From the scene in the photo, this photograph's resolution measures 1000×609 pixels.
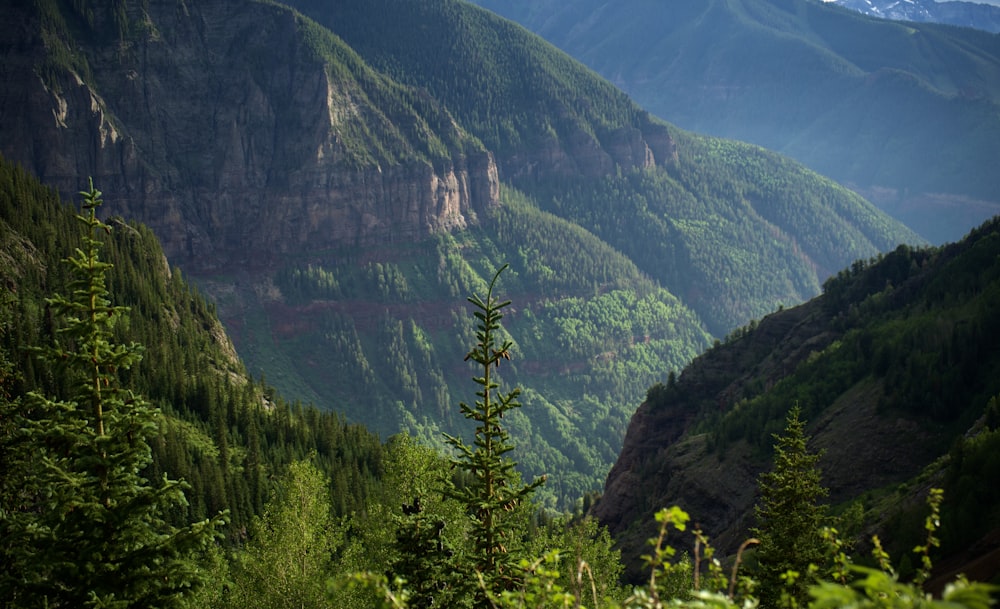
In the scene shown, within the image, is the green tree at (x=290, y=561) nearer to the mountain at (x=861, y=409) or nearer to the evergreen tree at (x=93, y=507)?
the evergreen tree at (x=93, y=507)

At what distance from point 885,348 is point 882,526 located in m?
33.5

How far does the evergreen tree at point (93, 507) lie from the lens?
22.7 meters

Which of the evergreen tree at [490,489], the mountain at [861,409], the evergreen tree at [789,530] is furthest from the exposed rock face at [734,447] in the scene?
the evergreen tree at [490,489]

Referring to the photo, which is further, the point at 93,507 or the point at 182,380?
the point at 182,380

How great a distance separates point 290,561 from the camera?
4944 cm

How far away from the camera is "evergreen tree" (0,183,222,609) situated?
74.6ft

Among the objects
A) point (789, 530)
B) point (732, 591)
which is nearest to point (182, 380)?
point (789, 530)

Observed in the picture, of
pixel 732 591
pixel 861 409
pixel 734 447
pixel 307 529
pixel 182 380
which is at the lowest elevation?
pixel 732 591

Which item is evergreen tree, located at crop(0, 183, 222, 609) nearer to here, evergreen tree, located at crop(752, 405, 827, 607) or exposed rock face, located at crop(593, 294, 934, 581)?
evergreen tree, located at crop(752, 405, 827, 607)

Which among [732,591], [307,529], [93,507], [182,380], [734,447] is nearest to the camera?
[732,591]

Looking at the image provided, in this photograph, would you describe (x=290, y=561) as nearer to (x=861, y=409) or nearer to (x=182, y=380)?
(x=861, y=409)

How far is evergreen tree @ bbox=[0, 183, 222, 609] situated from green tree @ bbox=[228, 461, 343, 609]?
76.4 ft

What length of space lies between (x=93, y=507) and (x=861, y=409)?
236 ft

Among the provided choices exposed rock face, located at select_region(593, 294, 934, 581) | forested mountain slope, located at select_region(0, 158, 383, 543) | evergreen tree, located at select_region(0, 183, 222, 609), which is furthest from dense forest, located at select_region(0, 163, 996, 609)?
forested mountain slope, located at select_region(0, 158, 383, 543)
